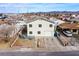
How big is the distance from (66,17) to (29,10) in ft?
1.36

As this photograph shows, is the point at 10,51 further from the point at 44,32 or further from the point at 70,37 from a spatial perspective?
the point at 70,37

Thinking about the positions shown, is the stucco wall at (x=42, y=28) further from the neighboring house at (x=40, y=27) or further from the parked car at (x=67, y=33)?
the parked car at (x=67, y=33)

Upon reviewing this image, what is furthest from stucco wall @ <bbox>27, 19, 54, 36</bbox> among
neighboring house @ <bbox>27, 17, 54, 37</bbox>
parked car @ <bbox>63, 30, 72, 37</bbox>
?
parked car @ <bbox>63, 30, 72, 37</bbox>

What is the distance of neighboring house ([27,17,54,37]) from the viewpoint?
11.1 feet

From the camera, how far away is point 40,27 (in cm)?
339

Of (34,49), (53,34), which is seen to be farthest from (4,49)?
(53,34)

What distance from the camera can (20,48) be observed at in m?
3.41

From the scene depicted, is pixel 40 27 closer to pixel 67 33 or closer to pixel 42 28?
pixel 42 28

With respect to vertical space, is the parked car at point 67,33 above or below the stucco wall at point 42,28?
below

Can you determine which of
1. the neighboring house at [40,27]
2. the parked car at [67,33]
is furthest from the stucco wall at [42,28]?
the parked car at [67,33]

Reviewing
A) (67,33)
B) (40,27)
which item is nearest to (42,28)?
(40,27)

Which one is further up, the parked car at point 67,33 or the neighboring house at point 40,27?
the neighboring house at point 40,27

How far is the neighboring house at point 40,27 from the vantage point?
3.38m

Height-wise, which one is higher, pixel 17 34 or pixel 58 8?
pixel 58 8
